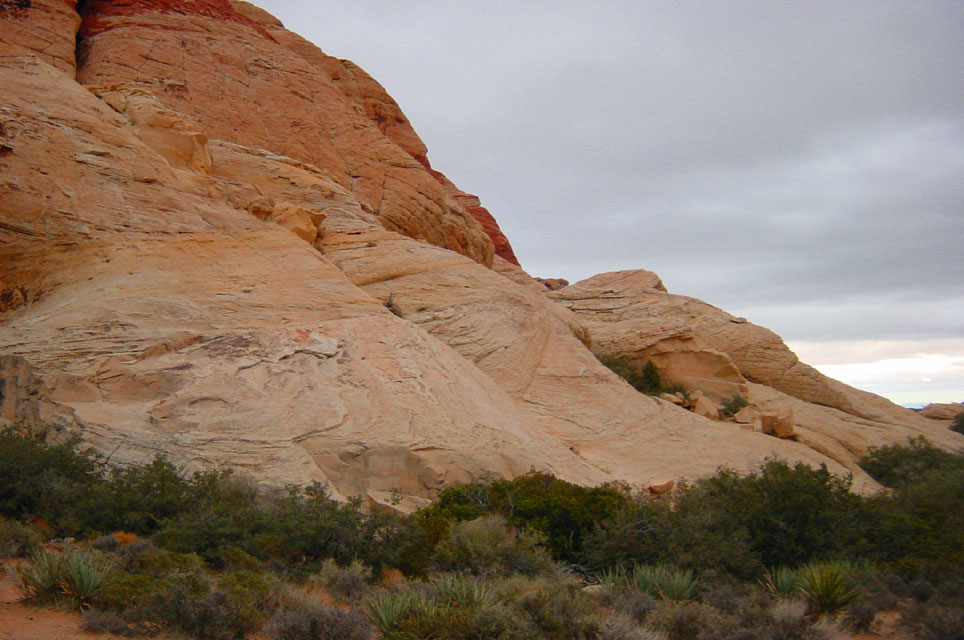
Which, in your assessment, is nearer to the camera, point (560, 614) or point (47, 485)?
point (560, 614)

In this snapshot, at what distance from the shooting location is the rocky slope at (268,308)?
12.4 m

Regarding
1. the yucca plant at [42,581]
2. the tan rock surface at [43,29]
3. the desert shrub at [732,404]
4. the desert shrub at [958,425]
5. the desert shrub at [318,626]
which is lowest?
the yucca plant at [42,581]

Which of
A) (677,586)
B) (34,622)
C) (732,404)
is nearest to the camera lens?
(34,622)

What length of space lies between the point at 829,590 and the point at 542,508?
4217 millimetres

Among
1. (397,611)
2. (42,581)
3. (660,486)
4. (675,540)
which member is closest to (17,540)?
(42,581)

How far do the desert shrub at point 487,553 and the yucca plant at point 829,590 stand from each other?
118 inches

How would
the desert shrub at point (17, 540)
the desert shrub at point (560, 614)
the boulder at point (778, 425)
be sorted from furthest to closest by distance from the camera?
1. the boulder at point (778, 425)
2. the desert shrub at point (17, 540)
3. the desert shrub at point (560, 614)

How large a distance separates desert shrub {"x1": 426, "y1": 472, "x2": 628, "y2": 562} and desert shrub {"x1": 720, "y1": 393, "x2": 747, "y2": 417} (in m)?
15.0

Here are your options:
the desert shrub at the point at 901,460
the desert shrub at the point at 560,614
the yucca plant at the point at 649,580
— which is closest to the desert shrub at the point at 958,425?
the desert shrub at the point at 901,460

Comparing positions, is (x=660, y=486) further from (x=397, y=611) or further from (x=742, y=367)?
(x=742, y=367)

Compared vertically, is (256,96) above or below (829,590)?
above

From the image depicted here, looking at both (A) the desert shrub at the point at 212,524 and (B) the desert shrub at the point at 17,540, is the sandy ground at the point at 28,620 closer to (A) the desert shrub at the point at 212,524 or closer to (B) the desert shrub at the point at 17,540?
(B) the desert shrub at the point at 17,540

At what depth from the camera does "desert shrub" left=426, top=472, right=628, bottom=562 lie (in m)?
11.1

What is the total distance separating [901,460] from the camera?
23234 millimetres
